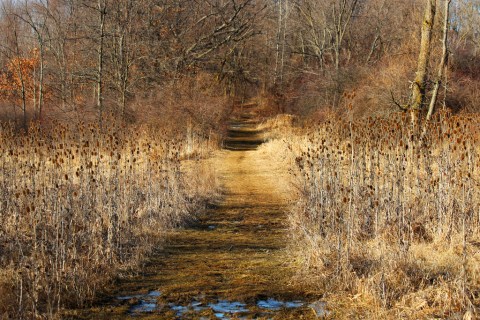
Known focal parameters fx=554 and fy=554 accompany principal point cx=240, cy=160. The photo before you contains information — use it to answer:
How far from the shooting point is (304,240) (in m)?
7.23

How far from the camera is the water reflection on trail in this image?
16.4 ft

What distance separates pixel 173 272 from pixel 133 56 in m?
18.7

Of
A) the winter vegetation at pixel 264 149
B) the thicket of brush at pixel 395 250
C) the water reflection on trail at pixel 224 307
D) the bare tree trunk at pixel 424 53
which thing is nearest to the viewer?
the thicket of brush at pixel 395 250

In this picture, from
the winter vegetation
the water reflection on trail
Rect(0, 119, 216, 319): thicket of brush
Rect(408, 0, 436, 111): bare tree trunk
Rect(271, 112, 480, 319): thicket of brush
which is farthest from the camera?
Rect(408, 0, 436, 111): bare tree trunk

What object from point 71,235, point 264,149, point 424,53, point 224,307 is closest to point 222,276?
point 224,307

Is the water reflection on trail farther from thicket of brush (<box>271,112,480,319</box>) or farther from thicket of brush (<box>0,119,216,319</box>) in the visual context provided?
thicket of brush (<box>0,119,216,319</box>)

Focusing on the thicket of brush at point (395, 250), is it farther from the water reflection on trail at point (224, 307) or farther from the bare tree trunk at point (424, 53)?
the bare tree trunk at point (424, 53)

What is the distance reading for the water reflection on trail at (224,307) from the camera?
5.01 meters

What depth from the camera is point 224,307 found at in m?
5.19

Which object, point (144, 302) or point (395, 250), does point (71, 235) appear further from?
point (395, 250)

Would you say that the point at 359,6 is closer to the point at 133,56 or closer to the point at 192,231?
the point at 133,56

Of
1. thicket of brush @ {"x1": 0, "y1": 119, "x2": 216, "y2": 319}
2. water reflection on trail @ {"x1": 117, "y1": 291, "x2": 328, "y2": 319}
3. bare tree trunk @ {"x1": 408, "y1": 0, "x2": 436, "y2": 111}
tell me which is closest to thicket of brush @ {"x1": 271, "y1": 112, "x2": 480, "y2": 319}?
water reflection on trail @ {"x1": 117, "y1": 291, "x2": 328, "y2": 319}

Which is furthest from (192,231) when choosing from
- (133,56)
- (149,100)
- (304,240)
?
(133,56)

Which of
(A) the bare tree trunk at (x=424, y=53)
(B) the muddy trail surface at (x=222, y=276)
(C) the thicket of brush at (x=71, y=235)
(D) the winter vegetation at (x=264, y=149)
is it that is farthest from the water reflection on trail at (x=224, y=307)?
(A) the bare tree trunk at (x=424, y=53)
